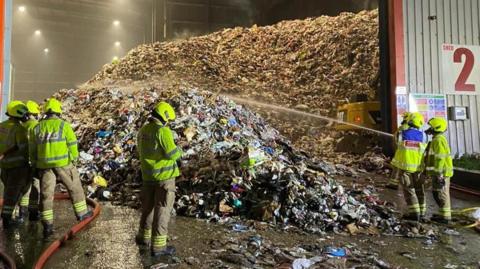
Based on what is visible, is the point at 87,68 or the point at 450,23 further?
the point at 87,68

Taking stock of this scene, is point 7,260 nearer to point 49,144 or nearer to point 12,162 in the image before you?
point 49,144

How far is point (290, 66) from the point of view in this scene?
15.8 m

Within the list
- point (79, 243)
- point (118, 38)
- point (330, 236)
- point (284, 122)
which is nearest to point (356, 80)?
point (284, 122)

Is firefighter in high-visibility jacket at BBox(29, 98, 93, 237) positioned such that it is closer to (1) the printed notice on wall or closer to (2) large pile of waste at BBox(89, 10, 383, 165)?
(2) large pile of waste at BBox(89, 10, 383, 165)

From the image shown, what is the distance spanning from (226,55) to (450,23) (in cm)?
882

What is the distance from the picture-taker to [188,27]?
20094mm

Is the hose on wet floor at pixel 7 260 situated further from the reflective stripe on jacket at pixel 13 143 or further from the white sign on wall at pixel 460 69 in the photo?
the white sign on wall at pixel 460 69

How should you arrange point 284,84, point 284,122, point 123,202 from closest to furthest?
point 123,202, point 284,122, point 284,84

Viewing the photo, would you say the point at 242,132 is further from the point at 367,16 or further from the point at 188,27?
the point at 188,27

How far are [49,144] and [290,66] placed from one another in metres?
11.9

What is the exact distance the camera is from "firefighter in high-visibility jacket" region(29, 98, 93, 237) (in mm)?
4879

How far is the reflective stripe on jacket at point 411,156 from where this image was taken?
19.9ft

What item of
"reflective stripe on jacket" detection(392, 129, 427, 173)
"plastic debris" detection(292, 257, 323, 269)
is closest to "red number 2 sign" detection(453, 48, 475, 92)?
"reflective stripe on jacket" detection(392, 129, 427, 173)

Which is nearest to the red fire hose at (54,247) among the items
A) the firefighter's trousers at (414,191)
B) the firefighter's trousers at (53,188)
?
the firefighter's trousers at (53,188)
